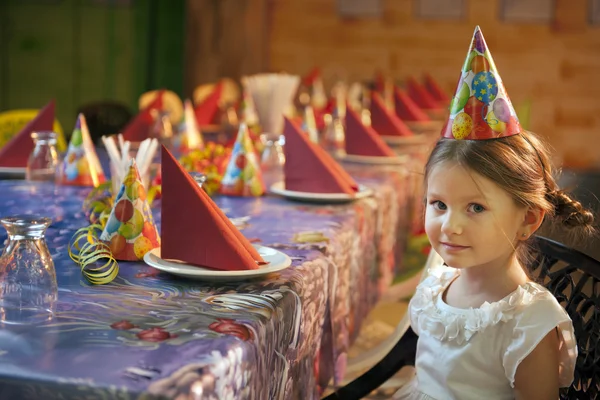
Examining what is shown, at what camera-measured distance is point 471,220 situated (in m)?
1.29

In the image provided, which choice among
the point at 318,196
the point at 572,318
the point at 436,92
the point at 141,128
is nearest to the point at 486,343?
the point at 572,318

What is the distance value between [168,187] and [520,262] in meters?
0.60

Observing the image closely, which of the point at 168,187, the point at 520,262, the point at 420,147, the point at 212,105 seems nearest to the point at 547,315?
the point at 520,262

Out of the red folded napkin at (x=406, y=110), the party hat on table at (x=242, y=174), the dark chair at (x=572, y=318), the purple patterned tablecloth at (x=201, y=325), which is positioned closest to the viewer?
the purple patterned tablecloth at (x=201, y=325)

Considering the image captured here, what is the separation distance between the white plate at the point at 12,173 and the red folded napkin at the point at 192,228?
1124 millimetres

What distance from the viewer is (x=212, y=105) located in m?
3.73

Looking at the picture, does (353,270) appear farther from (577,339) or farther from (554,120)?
(554,120)

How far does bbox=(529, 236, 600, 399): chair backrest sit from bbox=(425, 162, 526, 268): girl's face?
157 mm

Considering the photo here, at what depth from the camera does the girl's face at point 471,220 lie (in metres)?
1.29

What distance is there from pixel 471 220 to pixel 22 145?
5.00 feet

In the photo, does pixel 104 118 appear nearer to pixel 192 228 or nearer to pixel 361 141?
pixel 361 141

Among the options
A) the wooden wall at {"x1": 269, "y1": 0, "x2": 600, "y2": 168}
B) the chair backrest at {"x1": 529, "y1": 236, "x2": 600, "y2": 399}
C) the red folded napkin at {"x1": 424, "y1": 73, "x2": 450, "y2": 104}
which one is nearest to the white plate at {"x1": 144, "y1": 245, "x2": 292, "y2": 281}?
the chair backrest at {"x1": 529, "y1": 236, "x2": 600, "y2": 399}

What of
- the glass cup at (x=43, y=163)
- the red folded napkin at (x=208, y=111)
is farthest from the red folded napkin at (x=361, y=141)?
the glass cup at (x=43, y=163)

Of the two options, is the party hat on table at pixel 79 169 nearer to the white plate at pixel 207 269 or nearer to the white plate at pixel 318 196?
the white plate at pixel 318 196
